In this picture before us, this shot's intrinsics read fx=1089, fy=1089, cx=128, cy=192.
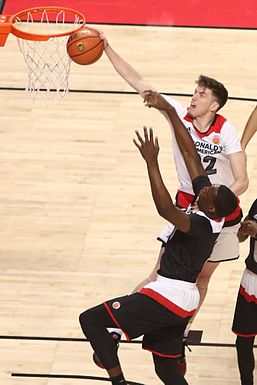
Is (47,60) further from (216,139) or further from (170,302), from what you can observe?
(170,302)

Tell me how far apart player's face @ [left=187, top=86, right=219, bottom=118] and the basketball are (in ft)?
2.57

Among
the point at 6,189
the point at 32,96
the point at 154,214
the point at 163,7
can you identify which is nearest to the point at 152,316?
the point at 154,214

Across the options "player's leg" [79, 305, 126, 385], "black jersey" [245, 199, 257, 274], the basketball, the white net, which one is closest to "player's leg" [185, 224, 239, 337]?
"black jersey" [245, 199, 257, 274]

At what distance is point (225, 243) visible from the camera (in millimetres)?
6414

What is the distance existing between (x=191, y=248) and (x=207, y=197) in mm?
301

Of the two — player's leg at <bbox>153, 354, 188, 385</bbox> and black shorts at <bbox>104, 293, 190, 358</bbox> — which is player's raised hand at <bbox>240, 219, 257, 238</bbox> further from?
player's leg at <bbox>153, 354, 188, 385</bbox>

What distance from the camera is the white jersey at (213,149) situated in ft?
20.9

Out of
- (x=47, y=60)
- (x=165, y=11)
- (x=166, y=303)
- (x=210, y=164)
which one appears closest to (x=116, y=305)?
(x=166, y=303)

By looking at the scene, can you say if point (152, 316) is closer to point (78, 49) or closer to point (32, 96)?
point (78, 49)

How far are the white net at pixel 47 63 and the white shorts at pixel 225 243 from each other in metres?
3.15

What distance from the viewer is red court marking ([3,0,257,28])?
11.2m

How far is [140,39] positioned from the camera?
1087 cm

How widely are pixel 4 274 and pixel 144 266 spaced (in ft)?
3.25

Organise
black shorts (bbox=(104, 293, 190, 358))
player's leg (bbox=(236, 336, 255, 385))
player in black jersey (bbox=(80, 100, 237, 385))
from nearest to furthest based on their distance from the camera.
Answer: player in black jersey (bbox=(80, 100, 237, 385))
black shorts (bbox=(104, 293, 190, 358))
player's leg (bbox=(236, 336, 255, 385))
